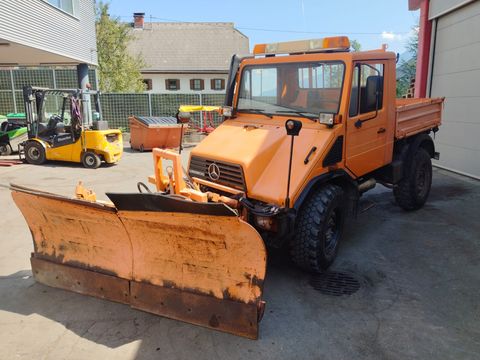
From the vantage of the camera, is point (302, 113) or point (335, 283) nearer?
point (335, 283)

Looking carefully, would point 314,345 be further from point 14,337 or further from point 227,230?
point 14,337

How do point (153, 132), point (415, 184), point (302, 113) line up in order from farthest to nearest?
point (153, 132), point (415, 184), point (302, 113)

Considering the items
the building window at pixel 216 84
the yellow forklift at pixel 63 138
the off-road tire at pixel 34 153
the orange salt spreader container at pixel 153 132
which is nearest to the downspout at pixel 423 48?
the orange salt spreader container at pixel 153 132

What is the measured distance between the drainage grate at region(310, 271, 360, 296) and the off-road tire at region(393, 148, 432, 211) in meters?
2.50

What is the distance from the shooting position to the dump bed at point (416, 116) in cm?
560

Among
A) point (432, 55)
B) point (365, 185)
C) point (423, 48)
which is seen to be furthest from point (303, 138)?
point (423, 48)

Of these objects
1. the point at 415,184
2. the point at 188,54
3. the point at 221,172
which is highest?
the point at 188,54

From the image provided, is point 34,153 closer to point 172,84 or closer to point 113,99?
point 113,99

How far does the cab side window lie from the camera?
4449 millimetres

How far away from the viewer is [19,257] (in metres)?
4.66

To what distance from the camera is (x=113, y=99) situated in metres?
17.4

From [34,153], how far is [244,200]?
9.10 meters

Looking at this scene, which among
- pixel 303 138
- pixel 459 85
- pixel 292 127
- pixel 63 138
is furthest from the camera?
pixel 63 138

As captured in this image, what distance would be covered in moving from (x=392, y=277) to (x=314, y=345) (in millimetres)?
1585
